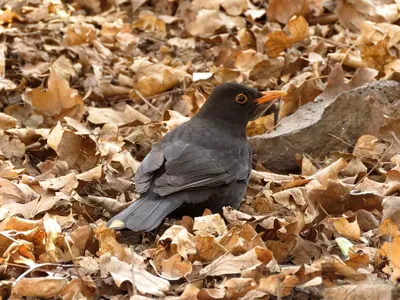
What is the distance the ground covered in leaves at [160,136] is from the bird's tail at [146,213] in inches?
4.1

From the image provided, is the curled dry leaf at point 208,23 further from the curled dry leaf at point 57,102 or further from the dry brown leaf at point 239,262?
the dry brown leaf at point 239,262

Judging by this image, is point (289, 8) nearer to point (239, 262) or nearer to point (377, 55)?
point (377, 55)

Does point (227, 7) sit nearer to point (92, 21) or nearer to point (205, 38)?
point (205, 38)

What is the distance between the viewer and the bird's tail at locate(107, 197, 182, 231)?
4.56 meters

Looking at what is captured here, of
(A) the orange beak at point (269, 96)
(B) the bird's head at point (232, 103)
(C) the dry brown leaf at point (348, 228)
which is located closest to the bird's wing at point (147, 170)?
(B) the bird's head at point (232, 103)

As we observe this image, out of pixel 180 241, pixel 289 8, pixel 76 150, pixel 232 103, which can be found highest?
pixel 180 241

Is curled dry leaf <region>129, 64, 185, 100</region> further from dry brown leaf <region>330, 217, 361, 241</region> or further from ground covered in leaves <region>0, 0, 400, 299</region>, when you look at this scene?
dry brown leaf <region>330, 217, 361, 241</region>

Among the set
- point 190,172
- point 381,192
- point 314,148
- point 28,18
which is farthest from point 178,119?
point 28,18

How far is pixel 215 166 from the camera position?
5164mm

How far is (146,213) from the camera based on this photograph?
4.70 meters

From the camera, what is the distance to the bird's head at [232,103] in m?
5.77

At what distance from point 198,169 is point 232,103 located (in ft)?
3.05

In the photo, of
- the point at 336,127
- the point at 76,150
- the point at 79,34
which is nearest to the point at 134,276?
the point at 76,150

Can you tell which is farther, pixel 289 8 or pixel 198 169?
pixel 289 8
